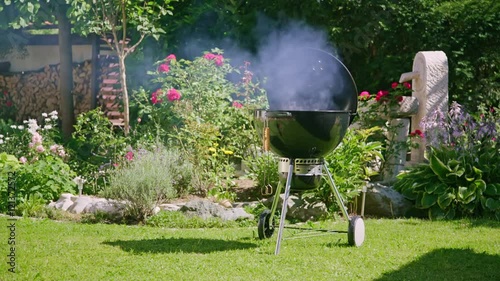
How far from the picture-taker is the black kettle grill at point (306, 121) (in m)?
5.16

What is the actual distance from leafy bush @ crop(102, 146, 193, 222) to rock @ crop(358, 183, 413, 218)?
69.3 inches

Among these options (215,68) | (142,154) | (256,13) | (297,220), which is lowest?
(297,220)

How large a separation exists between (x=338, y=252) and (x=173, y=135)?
10.2ft

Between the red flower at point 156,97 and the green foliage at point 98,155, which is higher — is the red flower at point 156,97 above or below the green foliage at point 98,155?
above

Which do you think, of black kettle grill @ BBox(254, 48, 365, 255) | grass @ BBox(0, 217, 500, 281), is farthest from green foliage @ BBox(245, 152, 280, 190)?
black kettle grill @ BBox(254, 48, 365, 255)

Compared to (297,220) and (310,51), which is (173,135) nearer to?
(297,220)

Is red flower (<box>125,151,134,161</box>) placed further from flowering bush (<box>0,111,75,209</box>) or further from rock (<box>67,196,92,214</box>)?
rock (<box>67,196,92,214</box>)

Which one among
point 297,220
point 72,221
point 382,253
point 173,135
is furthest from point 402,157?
point 72,221

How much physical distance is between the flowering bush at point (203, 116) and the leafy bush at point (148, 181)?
0.19m

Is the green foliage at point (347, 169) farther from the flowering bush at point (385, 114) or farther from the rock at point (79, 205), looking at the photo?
the rock at point (79, 205)

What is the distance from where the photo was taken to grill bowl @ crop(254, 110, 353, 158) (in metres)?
5.13

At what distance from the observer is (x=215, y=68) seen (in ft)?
28.6

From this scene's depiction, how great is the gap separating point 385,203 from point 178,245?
234 cm

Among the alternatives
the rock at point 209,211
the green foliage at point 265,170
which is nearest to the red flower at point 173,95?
the green foliage at point 265,170
